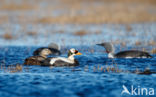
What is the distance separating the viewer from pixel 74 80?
9492mm

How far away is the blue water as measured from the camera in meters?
8.25

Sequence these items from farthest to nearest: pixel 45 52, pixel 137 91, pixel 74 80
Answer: pixel 45 52 < pixel 74 80 < pixel 137 91

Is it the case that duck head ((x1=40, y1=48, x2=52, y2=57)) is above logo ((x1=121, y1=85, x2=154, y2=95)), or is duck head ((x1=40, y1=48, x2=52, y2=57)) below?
above

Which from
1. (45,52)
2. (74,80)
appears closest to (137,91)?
→ (74,80)

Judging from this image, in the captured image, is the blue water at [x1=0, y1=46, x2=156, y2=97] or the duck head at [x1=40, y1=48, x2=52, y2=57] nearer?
the blue water at [x1=0, y1=46, x2=156, y2=97]

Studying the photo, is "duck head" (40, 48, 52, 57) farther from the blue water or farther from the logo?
the logo

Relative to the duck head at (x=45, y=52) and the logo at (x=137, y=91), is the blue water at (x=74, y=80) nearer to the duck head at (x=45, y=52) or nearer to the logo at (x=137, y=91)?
the logo at (x=137, y=91)

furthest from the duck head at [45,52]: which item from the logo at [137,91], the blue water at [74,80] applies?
the logo at [137,91]

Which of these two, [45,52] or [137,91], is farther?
[45,52]

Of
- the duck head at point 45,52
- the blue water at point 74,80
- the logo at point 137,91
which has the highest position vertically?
the duck head at point 45,52

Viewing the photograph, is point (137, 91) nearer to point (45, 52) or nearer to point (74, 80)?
point (74, 80)

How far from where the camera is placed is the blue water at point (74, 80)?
8.25 metres

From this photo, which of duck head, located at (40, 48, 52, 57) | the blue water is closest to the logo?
the blue water

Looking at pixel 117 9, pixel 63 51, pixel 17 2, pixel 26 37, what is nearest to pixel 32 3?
pixel 17 2
